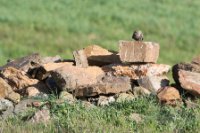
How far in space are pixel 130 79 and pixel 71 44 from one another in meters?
11.7

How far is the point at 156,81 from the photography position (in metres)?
8.28

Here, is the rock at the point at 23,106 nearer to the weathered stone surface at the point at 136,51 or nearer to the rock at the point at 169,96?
the rock at the point at 169,96

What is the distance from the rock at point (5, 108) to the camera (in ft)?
23.7

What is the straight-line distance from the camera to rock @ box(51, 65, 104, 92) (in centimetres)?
786

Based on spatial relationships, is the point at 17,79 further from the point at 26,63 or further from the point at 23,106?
the point at 23,106

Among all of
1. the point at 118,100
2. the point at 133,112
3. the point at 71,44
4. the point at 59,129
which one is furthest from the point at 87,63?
the point at 71,44

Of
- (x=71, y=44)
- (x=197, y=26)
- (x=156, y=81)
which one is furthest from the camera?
(x=197, y=26)

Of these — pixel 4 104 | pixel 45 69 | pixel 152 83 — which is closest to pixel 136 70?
pixel 152 83

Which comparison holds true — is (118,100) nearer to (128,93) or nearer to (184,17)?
(128,93)

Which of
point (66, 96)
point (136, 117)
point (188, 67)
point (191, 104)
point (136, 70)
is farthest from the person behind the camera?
point (136, 70)

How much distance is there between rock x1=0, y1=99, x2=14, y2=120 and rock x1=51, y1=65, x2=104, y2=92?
639mm

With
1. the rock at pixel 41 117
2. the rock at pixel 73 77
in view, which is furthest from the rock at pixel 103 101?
the rock at pixel 41 117

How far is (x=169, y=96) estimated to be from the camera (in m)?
7.75

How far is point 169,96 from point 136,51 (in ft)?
3.53
